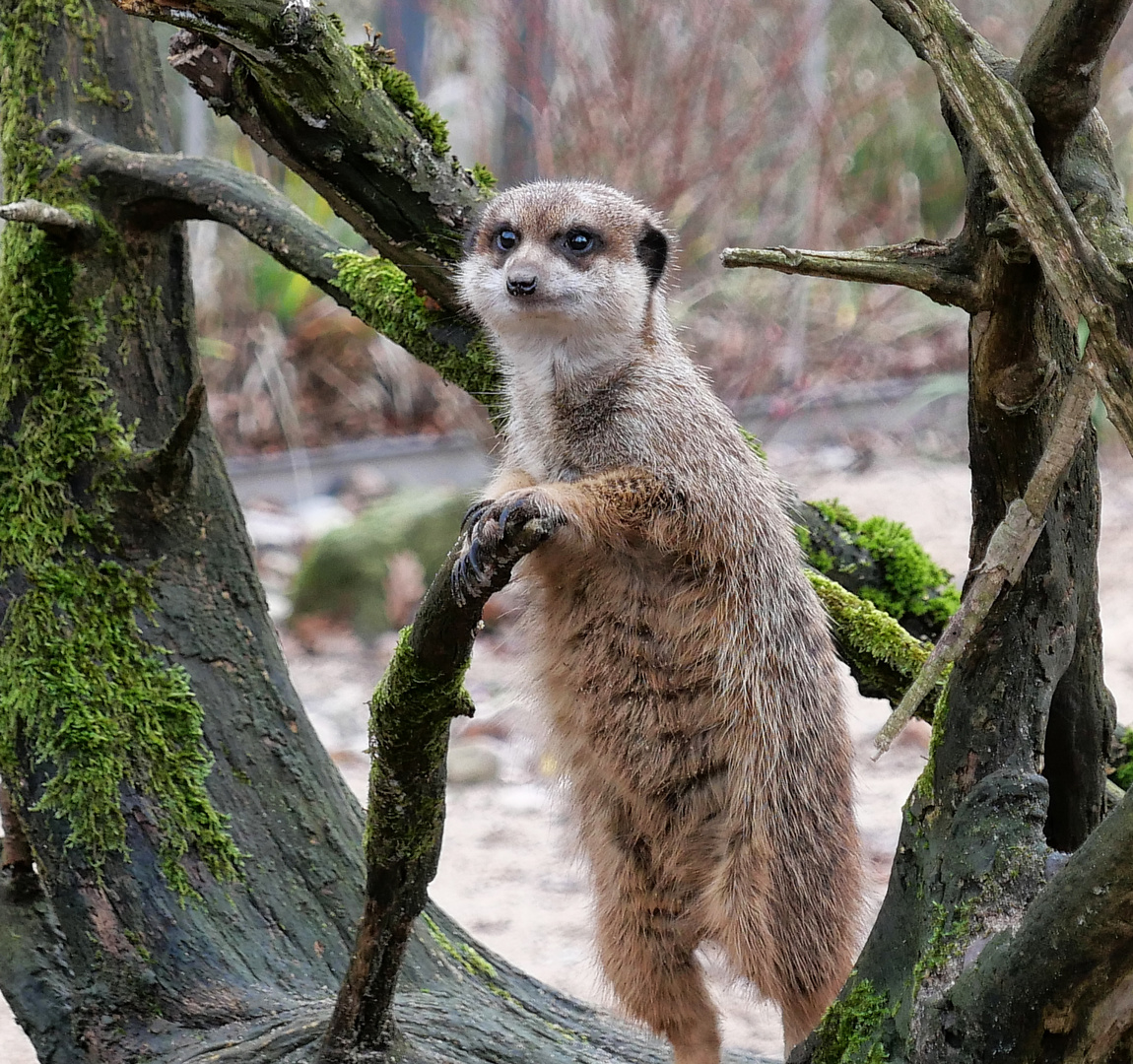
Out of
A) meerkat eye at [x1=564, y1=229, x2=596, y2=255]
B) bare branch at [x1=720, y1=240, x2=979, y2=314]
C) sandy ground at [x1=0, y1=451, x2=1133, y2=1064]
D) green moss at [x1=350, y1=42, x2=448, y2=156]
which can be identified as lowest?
sandy ground at [x1=0, y1=451, x2=1133, y2=1064]

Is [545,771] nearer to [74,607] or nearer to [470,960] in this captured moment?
[470,960]

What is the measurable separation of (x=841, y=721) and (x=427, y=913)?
4.30 feet

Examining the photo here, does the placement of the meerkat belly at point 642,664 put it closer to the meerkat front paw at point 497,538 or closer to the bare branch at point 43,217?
the meerkat front paw at point 497,538

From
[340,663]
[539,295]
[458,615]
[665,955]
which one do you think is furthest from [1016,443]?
[340,663]

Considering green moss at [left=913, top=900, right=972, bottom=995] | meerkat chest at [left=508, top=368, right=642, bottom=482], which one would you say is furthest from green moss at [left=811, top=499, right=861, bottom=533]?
green moss at [left=913, top=900, right=972, bottom=995]

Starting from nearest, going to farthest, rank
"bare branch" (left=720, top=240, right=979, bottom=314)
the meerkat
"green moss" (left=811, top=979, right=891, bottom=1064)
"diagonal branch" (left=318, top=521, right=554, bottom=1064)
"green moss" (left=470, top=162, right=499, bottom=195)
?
"bare branch" (left=720, top=240, right=979, bottom=314) → "green moss" (left=811, top=979, right=891, bottom=1064) → "diagonal branch" (left=318, top=521, right=554, bottom=1064) → the meerkat → "green moss" (left=470, top=162, right=499, bottom=195)

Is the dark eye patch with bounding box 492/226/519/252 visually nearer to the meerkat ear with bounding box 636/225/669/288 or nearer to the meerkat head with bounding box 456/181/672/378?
the meerkat head with bounding box 456/181/672/378

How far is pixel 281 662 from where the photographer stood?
361 cm

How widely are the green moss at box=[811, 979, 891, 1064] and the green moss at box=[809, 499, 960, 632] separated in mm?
1945

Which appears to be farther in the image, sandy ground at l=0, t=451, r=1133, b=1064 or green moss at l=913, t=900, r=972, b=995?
sandy ground at l=0, t=451, r=1133, b=1064

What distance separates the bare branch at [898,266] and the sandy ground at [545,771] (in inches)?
65.4

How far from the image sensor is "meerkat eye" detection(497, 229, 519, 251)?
3385 millimetres

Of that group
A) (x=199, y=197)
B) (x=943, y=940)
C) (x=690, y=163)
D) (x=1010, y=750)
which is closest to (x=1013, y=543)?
(x=1010, y=750)

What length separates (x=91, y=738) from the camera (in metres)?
3.19
